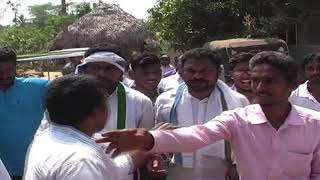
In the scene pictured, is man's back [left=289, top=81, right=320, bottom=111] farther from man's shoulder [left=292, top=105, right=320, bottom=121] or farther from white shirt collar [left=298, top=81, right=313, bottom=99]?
man's shoulder [left=292, top=105, right=320, bottom=121]

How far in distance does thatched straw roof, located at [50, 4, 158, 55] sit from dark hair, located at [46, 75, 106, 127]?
1566 cm

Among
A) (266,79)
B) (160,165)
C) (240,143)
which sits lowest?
(160,165)

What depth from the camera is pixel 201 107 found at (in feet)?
12.6

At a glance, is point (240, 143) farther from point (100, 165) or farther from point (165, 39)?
point (165, 39)

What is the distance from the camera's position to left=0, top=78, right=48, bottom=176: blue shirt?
4.52 metres

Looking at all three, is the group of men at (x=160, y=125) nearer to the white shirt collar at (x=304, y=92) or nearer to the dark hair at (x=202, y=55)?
the dark hair at (x=202, y=55)

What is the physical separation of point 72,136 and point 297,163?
1.15 metres

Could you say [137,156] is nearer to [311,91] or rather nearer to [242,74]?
[242,74]

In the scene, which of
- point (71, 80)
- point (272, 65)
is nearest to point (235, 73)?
point (272, 65)

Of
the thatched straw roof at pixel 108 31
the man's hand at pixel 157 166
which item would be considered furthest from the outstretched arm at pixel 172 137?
the thatched straw roof at pixel 108 31

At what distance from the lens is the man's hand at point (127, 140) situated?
2.63 metres

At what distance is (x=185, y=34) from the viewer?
13.2m

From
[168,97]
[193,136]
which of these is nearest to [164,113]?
[168,97]

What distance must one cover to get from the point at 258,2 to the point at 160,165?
9.39m
